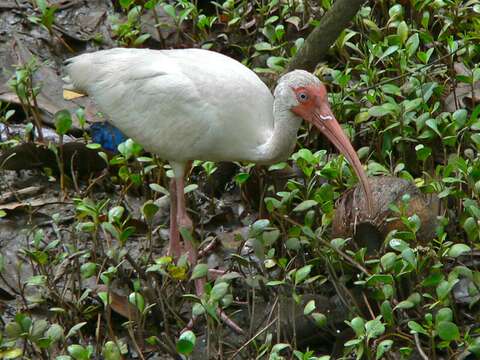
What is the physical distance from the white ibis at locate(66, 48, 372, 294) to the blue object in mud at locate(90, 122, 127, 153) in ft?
2.00

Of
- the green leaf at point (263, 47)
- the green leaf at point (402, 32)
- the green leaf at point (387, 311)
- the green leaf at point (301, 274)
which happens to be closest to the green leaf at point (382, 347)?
the green leaf at point (387, 311)

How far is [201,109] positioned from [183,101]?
12 cm

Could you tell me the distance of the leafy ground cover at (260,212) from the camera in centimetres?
502

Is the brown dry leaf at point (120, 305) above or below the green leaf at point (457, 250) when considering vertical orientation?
below

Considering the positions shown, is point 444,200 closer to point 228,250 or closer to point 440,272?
point 440,272

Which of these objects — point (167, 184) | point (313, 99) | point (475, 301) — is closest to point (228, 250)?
point (167, 184)

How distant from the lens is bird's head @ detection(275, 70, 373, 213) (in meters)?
5.55

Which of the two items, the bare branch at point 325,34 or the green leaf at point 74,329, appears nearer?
the green leaf at point 74,329

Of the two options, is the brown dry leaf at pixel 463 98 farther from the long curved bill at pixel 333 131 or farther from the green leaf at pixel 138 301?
the green leaf at pixel 138 301

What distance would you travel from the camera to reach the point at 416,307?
5055mm

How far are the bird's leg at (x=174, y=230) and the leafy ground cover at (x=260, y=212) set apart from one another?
0.35 feet

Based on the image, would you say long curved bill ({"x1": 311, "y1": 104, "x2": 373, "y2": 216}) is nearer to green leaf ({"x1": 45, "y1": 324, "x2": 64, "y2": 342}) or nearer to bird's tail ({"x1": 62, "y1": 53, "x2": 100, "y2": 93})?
bird's tail ({"x1": 62, "y1": 53, "x2": 100, "y2": 93})

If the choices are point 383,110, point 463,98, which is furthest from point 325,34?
point 463,98

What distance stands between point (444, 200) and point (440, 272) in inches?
23.6
